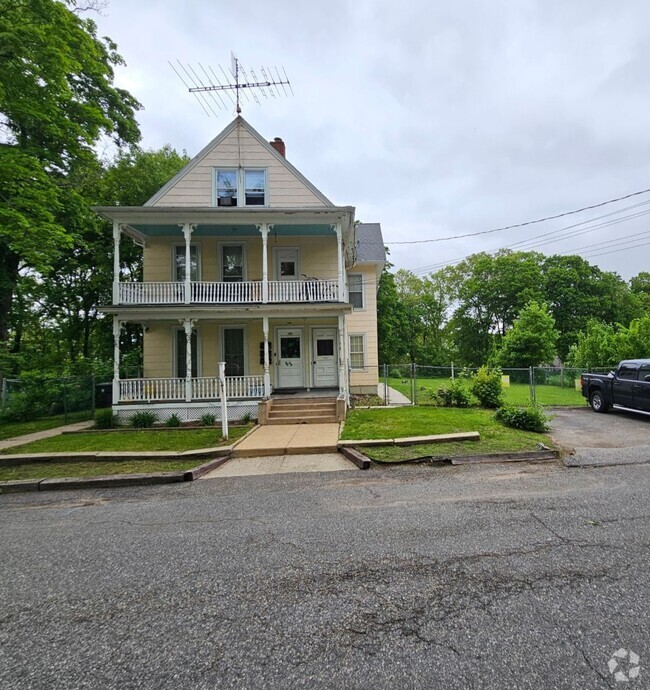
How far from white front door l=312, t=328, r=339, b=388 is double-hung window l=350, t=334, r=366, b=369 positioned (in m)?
2.14

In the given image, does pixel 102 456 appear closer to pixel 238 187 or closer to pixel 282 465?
pixel 282 465

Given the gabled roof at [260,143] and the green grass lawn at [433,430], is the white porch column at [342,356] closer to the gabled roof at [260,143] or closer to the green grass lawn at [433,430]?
the green grass lawn at [433,430]

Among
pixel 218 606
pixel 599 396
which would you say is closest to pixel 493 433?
pixel 599 396

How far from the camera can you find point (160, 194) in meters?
13.9

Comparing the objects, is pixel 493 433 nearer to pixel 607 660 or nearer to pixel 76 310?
pixel 607 660

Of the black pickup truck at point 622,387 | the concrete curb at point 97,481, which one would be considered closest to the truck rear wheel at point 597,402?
the black pickup truck at point 622,387

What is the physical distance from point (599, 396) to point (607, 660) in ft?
40.8

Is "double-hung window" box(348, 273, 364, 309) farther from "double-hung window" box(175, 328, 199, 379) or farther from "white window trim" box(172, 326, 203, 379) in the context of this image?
"double-hung window" box(175, 328, 199, 379)

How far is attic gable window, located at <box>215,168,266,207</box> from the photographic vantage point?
14203mm

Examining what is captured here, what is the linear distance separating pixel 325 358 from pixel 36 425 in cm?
1000

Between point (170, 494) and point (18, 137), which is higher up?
point (18, 137)

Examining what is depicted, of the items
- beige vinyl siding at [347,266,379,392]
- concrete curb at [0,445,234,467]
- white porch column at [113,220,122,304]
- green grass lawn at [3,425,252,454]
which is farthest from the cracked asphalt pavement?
beige vinyl siding at [347,266,379,392]

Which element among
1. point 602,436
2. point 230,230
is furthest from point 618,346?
point 230,230

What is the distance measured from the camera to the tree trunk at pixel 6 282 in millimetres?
16281
